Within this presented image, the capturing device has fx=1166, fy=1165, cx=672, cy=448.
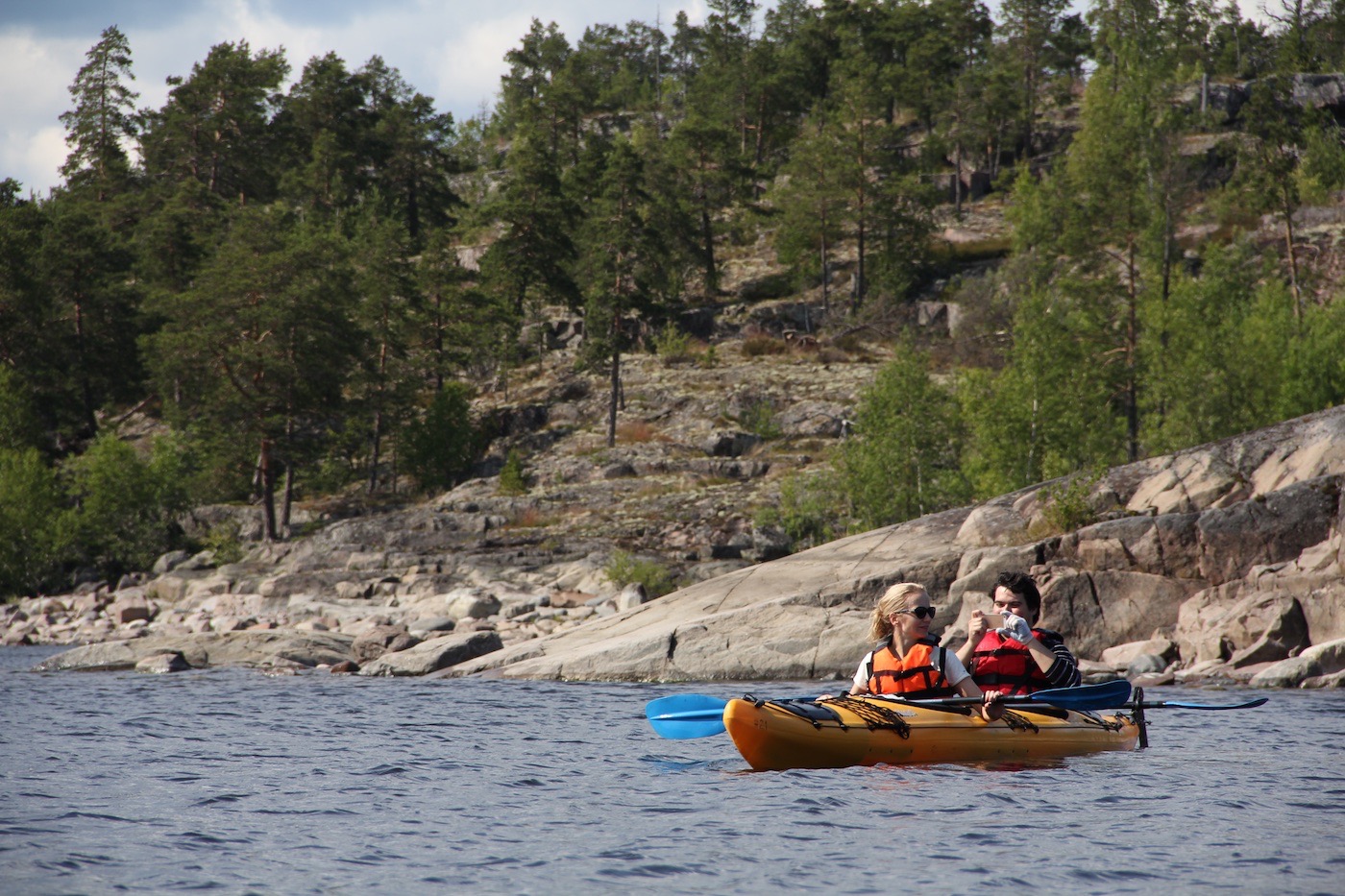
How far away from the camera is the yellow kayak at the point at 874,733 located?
33.9ft

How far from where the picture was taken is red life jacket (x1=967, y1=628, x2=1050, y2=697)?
11773 mm

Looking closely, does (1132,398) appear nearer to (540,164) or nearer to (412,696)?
(412,696)

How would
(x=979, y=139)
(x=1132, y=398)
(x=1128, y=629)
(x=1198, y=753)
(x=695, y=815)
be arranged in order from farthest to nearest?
(x=979, y=139) → (x=1132, y=398) → (x=1128, y=629) → (x=1198, y=753) → (x=695, y=815)

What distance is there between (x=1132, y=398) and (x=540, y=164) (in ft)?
101

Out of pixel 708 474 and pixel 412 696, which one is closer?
pixel 412 696

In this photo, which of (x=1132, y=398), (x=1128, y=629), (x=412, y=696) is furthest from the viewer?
(x=1132, y=398)

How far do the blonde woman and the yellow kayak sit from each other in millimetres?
175

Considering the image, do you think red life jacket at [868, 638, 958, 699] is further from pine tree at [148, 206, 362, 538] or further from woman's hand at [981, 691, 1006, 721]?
pine tree at [148, 206, 362, 538]

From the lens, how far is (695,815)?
29.3 ft

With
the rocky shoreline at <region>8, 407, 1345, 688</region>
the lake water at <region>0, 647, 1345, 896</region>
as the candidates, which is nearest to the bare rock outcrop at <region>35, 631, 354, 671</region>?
Answer: the rocky shoreline at <region>8, 407, 1345, 688</region>

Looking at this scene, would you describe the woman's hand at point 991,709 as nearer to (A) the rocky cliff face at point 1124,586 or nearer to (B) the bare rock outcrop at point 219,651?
(A) the rocky cliff face at point 1124,586

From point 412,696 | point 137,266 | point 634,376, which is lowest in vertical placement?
point 412,696

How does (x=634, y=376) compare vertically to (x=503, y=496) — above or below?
above

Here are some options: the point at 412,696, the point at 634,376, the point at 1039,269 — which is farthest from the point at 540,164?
the point at 412,696
